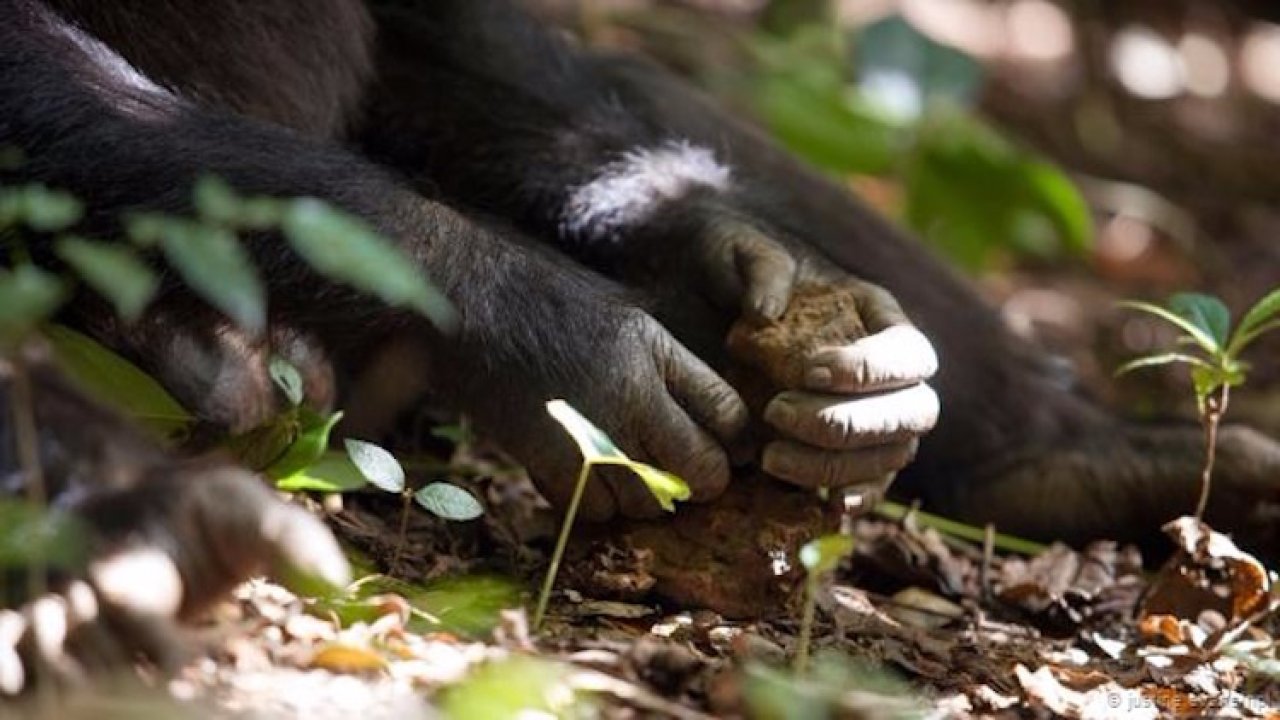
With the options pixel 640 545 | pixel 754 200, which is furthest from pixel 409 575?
pixel 754 200

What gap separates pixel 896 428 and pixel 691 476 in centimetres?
27

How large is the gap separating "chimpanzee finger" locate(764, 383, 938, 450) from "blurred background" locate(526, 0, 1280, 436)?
127 centimetres

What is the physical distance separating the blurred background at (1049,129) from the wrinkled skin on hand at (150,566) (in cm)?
222

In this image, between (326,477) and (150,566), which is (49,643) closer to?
(150,566)

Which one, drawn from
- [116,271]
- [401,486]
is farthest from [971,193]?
[116,271]

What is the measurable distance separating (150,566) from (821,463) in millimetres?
983

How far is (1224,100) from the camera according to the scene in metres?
5.93

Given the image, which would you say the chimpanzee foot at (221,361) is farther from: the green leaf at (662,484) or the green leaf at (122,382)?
the green leaf at (662,484)

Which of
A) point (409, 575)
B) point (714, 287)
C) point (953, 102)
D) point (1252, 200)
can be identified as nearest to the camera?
point (409, 575)

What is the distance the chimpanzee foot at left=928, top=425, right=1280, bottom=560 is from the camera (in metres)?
3.06

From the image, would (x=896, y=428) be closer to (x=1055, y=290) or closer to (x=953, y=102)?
(x=953, y=102)

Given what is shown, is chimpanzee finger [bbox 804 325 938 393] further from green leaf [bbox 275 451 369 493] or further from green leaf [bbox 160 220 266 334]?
green leaf [bbox 160 220 266 334]

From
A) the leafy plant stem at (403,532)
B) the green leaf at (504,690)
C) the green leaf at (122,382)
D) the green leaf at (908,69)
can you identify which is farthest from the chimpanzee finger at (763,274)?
the green leaf at (908,69)

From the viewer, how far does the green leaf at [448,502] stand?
93.4 inches
